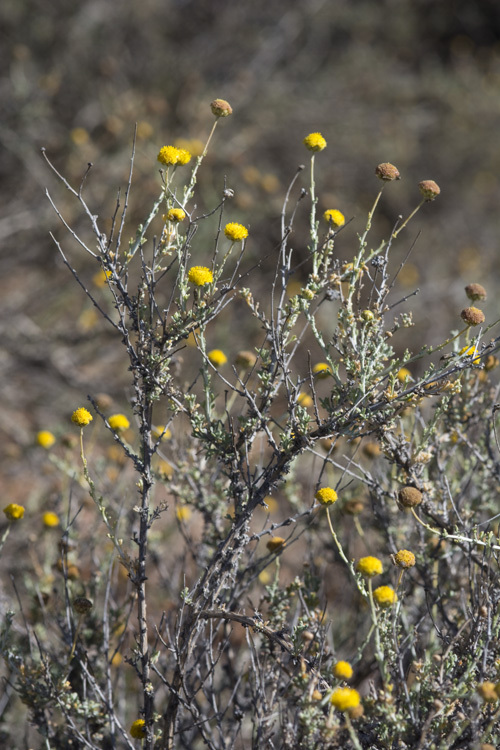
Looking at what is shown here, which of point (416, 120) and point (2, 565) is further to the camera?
point (416, 120)

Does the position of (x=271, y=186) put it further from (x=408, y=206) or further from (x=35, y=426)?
(x=408, y=206)

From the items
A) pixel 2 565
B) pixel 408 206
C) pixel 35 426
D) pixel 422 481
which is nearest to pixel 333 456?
pixel 422 481

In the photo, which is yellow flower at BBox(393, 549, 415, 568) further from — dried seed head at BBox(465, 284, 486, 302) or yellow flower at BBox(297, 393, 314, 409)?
dried seed head at BBox(465, 284, 486, 302)

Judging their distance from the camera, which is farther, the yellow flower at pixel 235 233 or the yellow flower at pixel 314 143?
the yellow flower at pixel 314 143

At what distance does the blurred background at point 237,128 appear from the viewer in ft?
16.5

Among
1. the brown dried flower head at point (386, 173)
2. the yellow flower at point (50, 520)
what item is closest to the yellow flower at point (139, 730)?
the yellow flower at point (50, 520)

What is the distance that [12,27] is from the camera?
247 inches

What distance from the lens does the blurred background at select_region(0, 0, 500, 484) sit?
503 cm

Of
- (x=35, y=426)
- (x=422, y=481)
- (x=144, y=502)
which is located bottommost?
(x=144, y=502)

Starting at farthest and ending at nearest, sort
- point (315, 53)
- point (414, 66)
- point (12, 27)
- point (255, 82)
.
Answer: point (414, 66) < point (315, 53) < point (255, 82) < point (12, 27)

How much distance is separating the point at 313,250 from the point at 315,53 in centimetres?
720

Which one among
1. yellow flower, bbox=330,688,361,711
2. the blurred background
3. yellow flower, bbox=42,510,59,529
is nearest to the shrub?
yellow flower, bbox=330,688,361,711

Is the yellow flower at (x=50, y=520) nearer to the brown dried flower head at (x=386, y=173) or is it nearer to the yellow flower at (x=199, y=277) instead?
the yellow flower at (x=199, y=277)

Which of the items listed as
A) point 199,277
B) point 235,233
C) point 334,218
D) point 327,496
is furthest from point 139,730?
point 334,218
